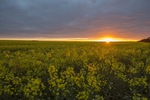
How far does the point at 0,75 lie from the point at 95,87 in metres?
3.60

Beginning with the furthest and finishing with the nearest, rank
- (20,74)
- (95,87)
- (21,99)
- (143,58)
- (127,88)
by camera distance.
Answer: (143,58) → (20,74) → (127,88) → (21,99) → (95,87)

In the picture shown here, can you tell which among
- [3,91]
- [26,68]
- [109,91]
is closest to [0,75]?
[3,91]

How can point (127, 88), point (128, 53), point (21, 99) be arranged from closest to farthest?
point (21, 99), point (127, 88), point (128, 53)

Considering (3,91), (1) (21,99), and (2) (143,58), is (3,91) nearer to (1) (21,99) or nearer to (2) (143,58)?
(1) (21,99)

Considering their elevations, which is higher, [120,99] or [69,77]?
[69,77]

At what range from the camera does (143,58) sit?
13.4 m

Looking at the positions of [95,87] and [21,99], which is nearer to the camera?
[95,87]

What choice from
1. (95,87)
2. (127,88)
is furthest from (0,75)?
(127,88)

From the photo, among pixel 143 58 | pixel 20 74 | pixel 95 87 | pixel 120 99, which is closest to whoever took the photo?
pixel 95 87

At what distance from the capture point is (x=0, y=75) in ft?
24.3

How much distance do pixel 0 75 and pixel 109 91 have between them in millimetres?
4063

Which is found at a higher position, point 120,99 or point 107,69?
point 107,69

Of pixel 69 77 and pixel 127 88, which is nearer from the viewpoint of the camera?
pixel 69 77

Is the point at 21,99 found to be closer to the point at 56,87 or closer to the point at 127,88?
the point at 56,87
